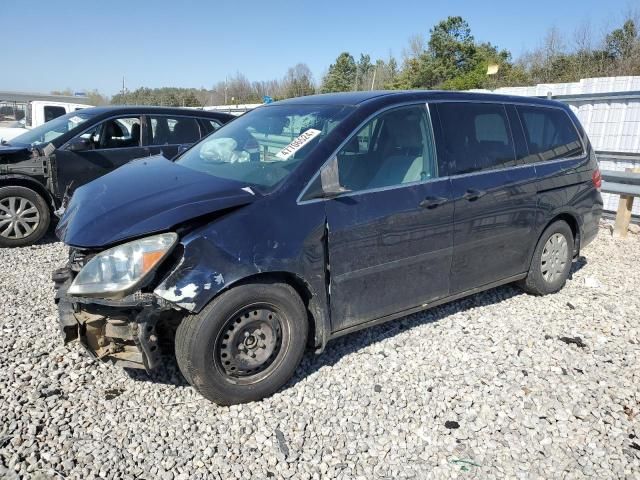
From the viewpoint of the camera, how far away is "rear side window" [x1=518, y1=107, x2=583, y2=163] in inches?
179

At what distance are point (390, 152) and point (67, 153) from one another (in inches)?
186

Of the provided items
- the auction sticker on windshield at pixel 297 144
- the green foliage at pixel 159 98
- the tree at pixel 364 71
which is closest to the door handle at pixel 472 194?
the auction sticker on windshield at pixel 297 144

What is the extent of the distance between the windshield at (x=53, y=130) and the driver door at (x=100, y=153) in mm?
285

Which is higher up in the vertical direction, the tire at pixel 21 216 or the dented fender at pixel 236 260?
the dented fender at pixel 236 260

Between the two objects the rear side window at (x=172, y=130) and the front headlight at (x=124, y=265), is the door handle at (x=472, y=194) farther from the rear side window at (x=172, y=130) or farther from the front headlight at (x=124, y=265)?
the rear side window at (x=172, y=130)

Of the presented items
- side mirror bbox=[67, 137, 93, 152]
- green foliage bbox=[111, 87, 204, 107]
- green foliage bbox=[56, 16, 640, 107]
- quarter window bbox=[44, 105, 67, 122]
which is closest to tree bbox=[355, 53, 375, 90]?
green foliage bbox=[56, 16, 640, 107]

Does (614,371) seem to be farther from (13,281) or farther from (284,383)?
(13,281)

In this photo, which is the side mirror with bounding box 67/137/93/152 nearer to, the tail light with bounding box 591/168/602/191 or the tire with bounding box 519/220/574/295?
the tire with bounding box 519/220/574/295

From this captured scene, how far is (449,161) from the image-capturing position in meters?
3.80

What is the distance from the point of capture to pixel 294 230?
9.81ft

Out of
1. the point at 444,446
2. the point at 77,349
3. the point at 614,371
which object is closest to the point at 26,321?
the point at 77,349

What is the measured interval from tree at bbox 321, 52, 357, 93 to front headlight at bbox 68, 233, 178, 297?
192 ft

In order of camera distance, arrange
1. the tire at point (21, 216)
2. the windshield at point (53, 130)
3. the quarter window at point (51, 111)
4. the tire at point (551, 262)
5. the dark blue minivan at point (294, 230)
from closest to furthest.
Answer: the dark blue minivan at point (294, 230)
the tire at point (551, 262)
the tire at point (21, 216)
the windshield at point (53, 130)
the quarter window at point (51, 111)

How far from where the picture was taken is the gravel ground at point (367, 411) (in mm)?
2617
